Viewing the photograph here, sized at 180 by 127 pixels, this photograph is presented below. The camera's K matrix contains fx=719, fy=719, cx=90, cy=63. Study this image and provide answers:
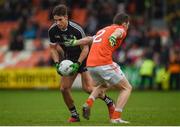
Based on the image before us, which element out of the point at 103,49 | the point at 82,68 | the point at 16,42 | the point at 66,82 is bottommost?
the point at 16,42

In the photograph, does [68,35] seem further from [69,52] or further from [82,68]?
[82,68]

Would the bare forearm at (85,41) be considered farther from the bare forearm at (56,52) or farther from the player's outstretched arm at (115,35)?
the bare forearm at (56,52)

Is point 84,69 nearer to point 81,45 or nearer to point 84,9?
point 81,45

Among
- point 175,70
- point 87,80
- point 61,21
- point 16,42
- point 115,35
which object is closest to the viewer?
point 115,35

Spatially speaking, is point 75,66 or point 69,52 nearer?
point 75,66

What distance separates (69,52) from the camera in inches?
607

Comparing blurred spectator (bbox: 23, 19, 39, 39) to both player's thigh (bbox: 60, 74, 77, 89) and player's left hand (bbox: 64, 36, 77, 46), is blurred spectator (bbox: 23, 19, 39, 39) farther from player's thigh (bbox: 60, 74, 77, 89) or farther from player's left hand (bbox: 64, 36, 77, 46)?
player's left hand (bbox: 64, 36, 77, 46)

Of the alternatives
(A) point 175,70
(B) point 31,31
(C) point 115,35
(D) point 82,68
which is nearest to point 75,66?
(D) point 82,68

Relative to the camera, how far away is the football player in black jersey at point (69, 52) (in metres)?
14.9

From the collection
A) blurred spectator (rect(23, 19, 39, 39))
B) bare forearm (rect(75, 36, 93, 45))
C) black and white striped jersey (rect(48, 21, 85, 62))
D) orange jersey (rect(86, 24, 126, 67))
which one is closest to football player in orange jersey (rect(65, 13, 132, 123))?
orange jersey (rect(86, 24, 126, 67))

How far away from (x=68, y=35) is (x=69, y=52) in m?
0.46

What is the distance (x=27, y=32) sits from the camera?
36844mm

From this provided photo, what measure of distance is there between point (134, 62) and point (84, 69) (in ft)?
61.9

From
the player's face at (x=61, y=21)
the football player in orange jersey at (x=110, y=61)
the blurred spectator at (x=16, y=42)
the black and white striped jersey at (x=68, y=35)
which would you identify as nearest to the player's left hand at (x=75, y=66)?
the football player in orange jersey at (x=110, y=61)
